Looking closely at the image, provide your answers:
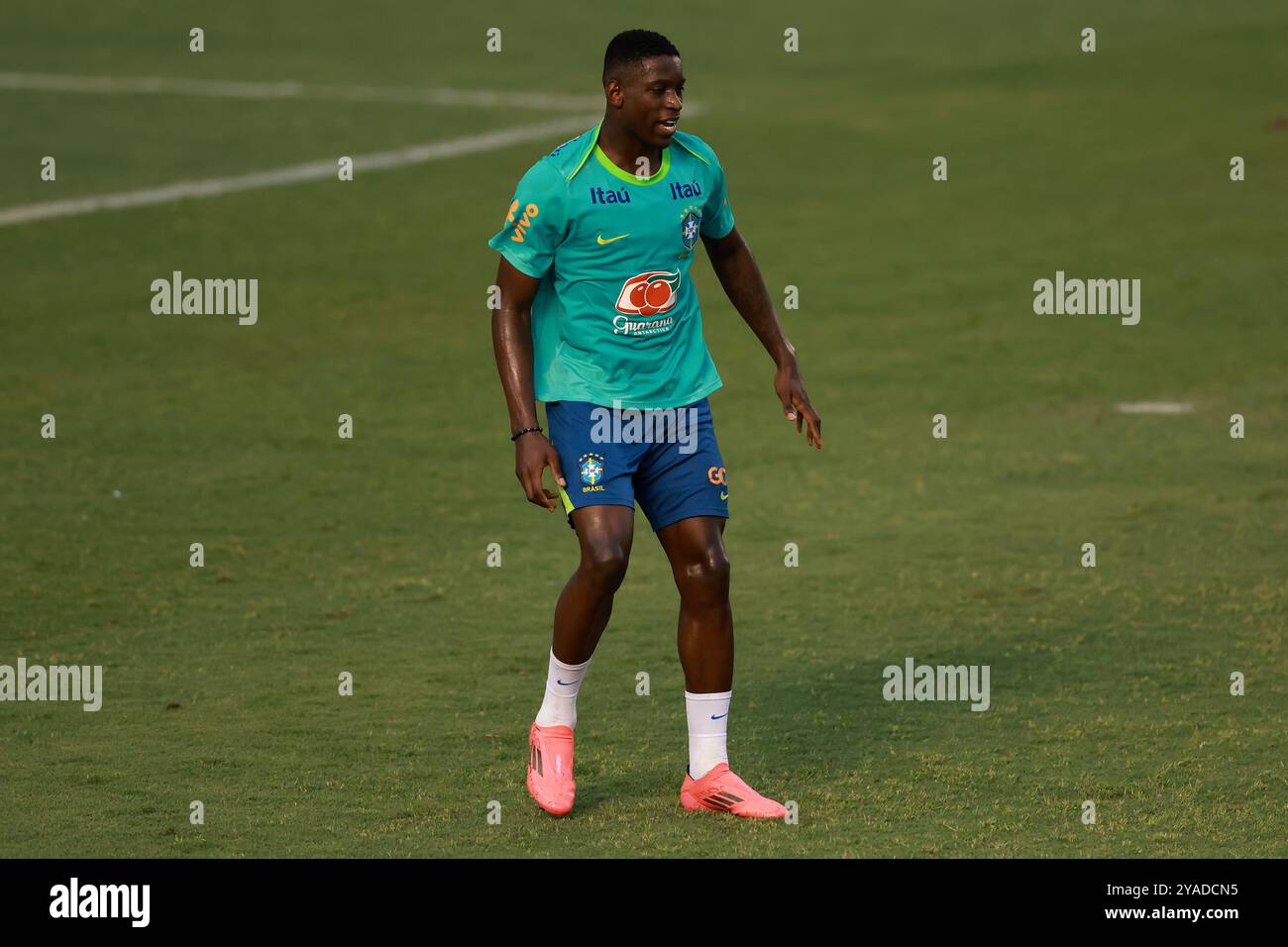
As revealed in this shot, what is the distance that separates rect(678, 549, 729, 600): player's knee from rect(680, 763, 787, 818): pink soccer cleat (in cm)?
54

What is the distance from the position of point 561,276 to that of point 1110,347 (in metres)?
9.12

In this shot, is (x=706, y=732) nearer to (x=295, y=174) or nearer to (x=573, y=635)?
(x=573, y=635)

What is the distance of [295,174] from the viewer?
67.1 ft

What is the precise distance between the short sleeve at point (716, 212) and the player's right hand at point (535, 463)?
902 millimetres

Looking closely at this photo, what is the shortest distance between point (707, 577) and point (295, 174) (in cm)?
1515

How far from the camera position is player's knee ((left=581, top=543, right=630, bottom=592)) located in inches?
238

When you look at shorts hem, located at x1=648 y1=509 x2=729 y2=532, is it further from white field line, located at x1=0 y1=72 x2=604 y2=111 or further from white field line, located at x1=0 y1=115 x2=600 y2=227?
white field line, located at x1=0 y1=72 x2=604 y2=111

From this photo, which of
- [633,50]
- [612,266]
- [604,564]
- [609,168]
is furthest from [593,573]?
[633,50]

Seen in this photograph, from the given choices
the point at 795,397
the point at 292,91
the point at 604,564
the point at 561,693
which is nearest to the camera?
the point at 604,564

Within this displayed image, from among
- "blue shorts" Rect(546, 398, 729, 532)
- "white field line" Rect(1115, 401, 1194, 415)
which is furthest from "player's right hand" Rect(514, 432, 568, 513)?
"white field line" Rect(1115, 401, 1194, 415)

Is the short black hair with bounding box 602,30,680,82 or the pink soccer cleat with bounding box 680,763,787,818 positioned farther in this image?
the pink soccer cleat with bounding box 680,763,787,818

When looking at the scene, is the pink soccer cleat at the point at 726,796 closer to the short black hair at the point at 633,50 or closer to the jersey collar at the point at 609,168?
the jersey collar at the point at 609,168

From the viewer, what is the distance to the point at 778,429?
12.4 m
